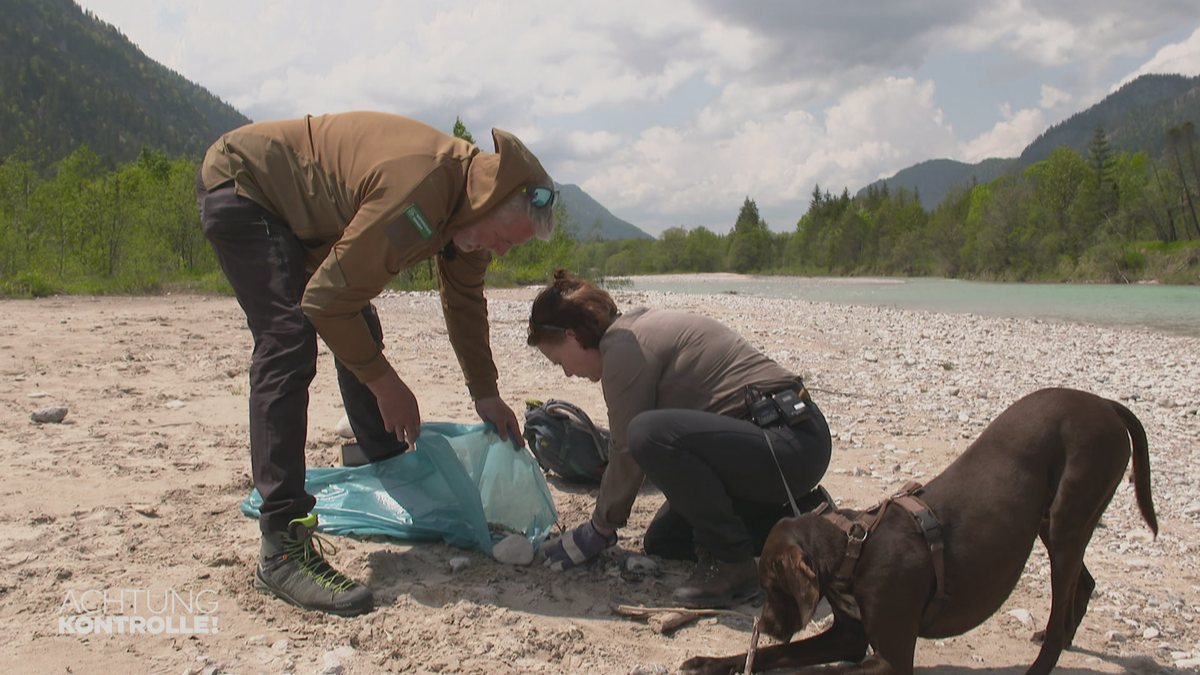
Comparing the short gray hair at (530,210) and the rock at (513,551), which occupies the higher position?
the short gray hair at (530,210)

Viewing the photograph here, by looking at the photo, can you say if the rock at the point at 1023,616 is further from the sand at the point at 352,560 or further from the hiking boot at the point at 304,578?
the hiking boot at the point at 304,578

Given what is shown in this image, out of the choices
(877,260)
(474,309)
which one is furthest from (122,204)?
(877,260)

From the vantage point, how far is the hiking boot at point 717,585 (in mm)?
2904

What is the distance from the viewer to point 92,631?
227 cm

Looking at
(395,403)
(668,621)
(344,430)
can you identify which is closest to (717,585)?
(668,621)

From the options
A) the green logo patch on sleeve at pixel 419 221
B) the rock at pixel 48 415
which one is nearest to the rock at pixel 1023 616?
the green logo patch on sleeve at pixel 419 221

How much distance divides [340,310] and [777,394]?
1.68 metres

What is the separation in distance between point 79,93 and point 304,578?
133207 mm

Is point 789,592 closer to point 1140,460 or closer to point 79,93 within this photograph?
point 1140,460

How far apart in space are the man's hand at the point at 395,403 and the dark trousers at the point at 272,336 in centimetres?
24

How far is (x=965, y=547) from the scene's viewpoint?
2262 mm

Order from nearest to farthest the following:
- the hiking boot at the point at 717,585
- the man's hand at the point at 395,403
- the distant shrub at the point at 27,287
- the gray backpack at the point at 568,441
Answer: the man's hand at the point at 395,403, the hiking boot at the point at 717,585, the gray backpack at the point at 568,441, the distant shrub at the point at 27,287

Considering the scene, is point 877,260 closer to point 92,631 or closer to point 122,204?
point 122,204

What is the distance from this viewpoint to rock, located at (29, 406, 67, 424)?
4.49m
